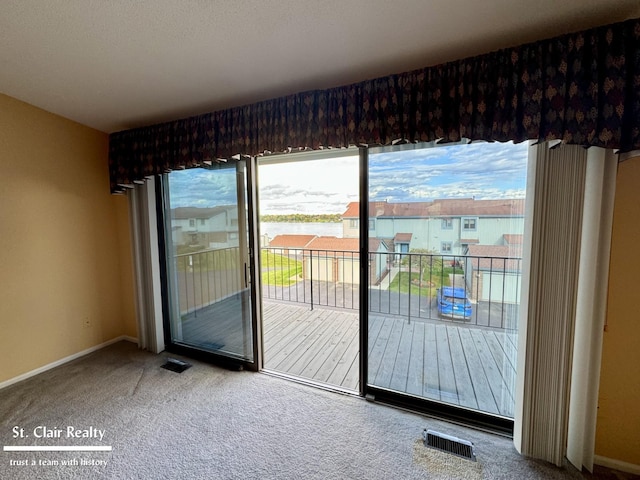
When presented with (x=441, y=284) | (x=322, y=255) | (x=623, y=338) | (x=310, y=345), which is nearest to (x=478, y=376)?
(x=441, y=284)

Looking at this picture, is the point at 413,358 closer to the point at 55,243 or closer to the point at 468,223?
the point at 468,223

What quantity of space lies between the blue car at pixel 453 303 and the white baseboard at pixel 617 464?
3.08 ft

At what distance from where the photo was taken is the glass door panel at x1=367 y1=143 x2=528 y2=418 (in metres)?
1.73

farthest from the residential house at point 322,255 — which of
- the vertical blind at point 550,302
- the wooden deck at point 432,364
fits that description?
the vertical blind at point 550,302

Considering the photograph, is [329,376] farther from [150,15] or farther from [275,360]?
[150,15]

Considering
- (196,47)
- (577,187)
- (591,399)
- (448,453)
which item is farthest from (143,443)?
(577,187)

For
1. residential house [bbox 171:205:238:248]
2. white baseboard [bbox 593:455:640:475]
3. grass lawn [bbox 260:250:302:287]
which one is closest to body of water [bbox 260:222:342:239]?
grass lawn [bbox 260:250:302:287]

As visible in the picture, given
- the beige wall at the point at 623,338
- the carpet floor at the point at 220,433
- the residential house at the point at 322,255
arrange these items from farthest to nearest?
the residential house at the point at 322,255 → the carpet floor at the point at 220,433 → the beige wall at the point at 623,338

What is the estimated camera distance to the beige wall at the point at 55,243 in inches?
88.7

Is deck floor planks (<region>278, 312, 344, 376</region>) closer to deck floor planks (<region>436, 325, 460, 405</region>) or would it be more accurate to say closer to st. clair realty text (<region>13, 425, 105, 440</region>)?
deck floor planks (<region>436, 325, 460, 405</region>)

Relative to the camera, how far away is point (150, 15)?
4.43 feet

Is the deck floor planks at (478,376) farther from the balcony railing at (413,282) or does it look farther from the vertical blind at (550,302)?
the vertical blind at (550,302)

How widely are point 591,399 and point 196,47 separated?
2.84 m

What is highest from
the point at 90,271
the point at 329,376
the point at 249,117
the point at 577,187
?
the point at 249,117
